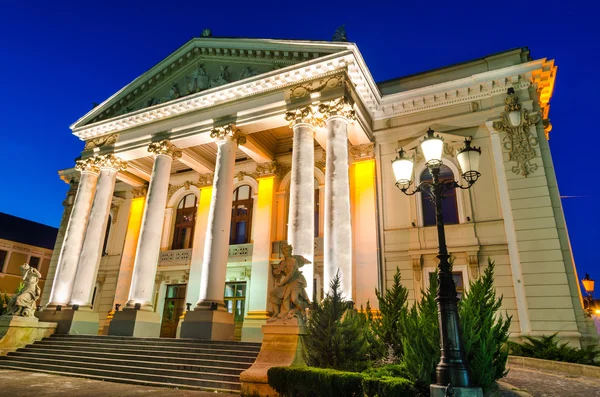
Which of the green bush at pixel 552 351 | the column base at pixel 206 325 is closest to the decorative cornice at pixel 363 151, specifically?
the column base at pixel 206 325

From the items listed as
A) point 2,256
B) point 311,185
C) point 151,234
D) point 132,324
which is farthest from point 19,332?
point 2,256

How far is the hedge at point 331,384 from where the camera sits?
18.6ft

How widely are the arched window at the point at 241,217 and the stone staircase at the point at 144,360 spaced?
796 centimetres

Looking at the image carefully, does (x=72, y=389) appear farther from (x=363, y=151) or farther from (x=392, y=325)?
(x=363, y=151)

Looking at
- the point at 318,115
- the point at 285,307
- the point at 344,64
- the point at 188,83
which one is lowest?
the point at 285,307

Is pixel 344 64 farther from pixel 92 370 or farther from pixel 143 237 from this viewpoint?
pixel 92 370

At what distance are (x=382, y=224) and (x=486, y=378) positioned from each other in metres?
10.8

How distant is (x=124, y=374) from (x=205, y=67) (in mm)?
13988

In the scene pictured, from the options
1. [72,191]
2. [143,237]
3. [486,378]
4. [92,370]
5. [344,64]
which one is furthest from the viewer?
[72,191]

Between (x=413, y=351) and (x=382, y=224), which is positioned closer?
(x=413, y=351)

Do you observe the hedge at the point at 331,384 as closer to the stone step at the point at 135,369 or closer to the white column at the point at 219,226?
the stone step at the point at 135,369

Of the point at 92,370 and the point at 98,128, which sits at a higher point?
the point at 98,128

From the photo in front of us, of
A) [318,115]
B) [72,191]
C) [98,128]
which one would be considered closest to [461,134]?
[318,115]

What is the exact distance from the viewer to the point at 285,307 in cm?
998
